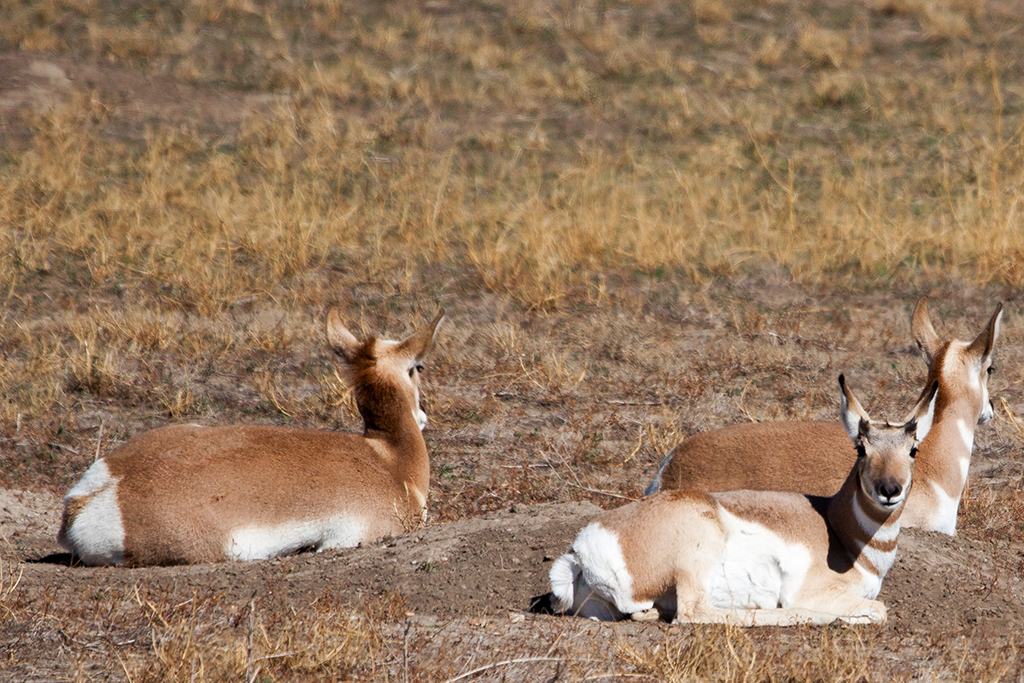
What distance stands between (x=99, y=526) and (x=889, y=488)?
12.2 ft

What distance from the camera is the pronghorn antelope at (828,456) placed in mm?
6434

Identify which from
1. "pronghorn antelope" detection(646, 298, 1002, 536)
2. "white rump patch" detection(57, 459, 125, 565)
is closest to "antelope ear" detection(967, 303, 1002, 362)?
"pronghorn antelope" detection(646, 298, 1002, 536)

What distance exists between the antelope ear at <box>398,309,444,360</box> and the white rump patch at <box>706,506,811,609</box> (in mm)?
2297

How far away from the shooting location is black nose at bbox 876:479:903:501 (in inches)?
198

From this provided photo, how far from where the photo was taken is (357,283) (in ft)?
36.0

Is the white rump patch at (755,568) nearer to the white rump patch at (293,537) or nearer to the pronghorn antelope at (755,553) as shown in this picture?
the pronghorn antelope at (755,553)

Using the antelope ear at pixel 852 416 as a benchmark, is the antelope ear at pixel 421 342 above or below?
below

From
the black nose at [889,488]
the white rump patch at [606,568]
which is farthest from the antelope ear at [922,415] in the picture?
the white rump patch at [606,568]

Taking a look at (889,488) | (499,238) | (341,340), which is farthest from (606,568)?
(499,238)

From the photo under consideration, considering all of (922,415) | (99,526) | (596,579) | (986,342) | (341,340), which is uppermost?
(922,415)

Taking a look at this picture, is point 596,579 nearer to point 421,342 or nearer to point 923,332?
point 421,342

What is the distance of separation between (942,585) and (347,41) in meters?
15.9

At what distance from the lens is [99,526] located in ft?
19.5

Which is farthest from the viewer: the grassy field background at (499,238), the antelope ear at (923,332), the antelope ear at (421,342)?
the grassy field background at (499,238)
